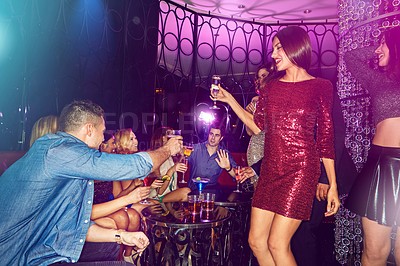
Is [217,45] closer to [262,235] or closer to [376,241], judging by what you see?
[262,235]

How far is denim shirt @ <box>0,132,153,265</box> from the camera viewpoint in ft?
4.38

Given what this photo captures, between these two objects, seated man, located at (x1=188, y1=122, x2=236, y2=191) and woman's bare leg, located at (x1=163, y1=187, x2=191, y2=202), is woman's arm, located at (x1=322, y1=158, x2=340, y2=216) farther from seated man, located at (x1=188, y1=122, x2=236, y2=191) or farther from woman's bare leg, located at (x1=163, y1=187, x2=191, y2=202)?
seated man, located at (x1=188, y1=122, x2=236, y2=191)

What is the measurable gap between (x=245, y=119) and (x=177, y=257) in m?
1.01

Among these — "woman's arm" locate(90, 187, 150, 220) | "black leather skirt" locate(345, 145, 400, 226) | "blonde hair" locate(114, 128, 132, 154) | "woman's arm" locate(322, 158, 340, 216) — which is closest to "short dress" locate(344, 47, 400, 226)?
"black leather skirt" locate(345, 145, 400, 226)

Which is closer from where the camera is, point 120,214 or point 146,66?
point 120,214

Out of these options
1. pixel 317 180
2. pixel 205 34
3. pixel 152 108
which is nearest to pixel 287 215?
pixel 317 180

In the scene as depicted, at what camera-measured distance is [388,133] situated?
1670 millimetres

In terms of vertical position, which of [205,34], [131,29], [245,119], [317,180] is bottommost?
[317,180]

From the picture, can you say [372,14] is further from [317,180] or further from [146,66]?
[146,66]

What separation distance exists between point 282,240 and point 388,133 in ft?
2.71

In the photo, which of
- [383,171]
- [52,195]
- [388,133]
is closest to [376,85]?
[388,133]

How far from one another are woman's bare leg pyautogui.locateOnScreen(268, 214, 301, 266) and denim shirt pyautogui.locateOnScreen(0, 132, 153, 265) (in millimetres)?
806

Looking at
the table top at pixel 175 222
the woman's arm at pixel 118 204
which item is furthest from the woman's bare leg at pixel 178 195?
the woman's arm at pixel 118 204

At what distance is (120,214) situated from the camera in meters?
2.73
